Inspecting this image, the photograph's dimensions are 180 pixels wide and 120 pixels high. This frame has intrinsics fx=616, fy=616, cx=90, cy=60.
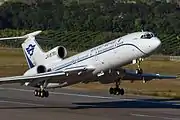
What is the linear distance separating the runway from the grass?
13.2 feet

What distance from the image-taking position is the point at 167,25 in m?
137

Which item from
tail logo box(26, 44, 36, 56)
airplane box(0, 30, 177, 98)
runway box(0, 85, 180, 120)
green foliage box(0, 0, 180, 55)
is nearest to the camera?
runway box(0, 85, 180, 120)

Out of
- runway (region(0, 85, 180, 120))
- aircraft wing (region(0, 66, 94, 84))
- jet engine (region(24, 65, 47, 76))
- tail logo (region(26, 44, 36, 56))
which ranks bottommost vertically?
runway (region(0, 85, 180, 120))

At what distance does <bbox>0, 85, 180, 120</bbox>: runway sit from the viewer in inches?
1549

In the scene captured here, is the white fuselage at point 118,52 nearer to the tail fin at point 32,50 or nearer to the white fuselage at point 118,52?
the white fuselage at point 118,52

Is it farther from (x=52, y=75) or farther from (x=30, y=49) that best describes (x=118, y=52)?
(x=30, y=49)

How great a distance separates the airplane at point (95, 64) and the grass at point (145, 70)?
11776 millimetres

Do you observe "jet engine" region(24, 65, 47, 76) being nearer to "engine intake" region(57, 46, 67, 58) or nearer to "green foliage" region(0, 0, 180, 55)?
"engine intake" region(57, 46, 67, 58)

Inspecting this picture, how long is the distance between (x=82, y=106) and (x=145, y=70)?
39793 mm

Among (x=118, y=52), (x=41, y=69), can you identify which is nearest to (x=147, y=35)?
(x=118, y=52)

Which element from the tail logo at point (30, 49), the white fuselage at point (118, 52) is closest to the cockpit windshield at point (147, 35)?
the white fuselage at point (118, 52)

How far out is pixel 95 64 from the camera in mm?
43250

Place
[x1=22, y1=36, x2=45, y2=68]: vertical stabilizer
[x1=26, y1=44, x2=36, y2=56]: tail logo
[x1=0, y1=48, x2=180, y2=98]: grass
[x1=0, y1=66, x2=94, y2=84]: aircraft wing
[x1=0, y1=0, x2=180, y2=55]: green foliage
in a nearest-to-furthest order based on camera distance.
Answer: [x1=0, y1=66, x2=94, y2=84]: aircraft wing, [x1=22, y1=36, x2=45, y2=68]: vertical stabilizer, [x1=26, y1=44, x2=36, y2=56]: tail logo, [x1=0, y1=48, x2=180, y2=98]: grass, [x1=0, y1=0, x2=180, y2=55]: green foliage

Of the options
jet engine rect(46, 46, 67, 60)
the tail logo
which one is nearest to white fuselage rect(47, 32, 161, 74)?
jet engine rect(46, 46, 67, 60)
